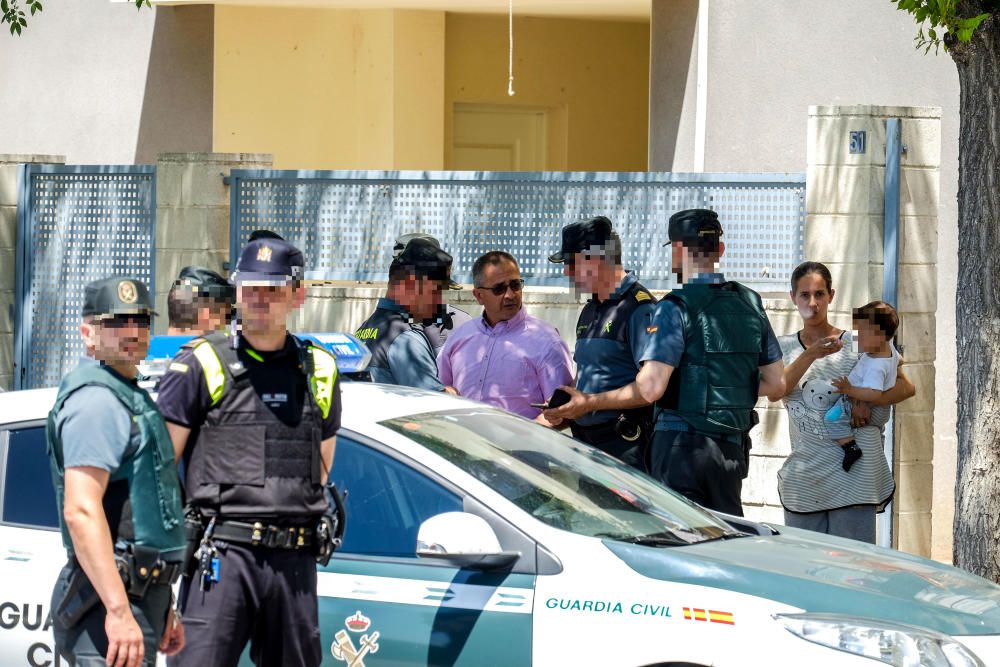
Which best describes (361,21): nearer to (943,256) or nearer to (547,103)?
(547,103)

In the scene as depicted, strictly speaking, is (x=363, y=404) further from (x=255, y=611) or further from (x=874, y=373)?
(x=874, y=373)

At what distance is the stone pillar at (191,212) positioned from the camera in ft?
30.6

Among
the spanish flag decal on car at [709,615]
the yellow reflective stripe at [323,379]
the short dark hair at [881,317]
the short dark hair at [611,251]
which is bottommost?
the spanish flag decal on car at [709,615]

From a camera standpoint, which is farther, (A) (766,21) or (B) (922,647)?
(A) (766,21)

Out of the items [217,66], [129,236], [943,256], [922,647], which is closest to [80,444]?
[922,647]

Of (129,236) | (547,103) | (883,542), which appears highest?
(547,103)

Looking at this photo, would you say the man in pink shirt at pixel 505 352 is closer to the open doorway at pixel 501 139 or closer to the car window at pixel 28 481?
the car window at pixel 28 481

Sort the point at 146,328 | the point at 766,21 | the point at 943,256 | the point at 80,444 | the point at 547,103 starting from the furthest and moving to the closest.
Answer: the point at 547,103 < the point at 766,21 < the point at 943,256 < the point at 146,328 < the point at 80,444

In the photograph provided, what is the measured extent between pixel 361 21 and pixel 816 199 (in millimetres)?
6120

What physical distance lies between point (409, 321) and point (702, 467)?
5.25ft

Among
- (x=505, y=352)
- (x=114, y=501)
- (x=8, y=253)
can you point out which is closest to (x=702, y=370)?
(x=505, y=352)

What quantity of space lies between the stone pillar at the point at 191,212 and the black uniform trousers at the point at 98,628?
5.64 metres

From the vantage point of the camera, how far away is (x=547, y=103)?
13836 millimetres

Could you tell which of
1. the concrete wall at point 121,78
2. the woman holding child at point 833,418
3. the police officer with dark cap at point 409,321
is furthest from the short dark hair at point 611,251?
the concrete wall at point 121,78
